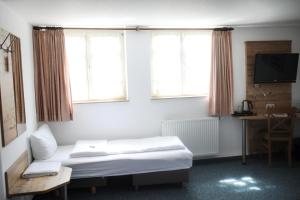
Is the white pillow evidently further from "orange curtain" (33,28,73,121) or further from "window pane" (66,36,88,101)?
"window pane" (66,36,88,101)

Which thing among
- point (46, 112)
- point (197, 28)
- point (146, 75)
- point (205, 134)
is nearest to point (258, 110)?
point (205, 134)

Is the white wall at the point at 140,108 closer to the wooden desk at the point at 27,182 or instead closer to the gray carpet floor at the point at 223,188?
the gray carpet floor at the point at 223,188

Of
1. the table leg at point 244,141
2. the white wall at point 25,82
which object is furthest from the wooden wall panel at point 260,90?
the white wall at point 25,82

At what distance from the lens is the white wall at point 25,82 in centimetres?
251

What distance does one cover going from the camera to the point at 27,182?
107 inches

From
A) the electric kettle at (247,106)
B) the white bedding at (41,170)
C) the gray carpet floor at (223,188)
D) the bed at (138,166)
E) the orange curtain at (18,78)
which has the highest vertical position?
the orange curtain at (18,78)

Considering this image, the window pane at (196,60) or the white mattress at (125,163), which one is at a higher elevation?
the window pane at (196,60)

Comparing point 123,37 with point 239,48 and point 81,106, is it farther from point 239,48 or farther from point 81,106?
point 239,48

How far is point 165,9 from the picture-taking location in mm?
3195

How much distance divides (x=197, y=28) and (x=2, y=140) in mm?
3280

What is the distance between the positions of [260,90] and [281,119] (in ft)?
2.31

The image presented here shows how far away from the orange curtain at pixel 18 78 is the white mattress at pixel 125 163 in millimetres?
751

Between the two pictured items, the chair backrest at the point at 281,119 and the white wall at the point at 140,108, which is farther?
the white wall at the point at 140,108

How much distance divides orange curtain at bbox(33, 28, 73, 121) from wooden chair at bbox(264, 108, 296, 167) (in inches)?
122
